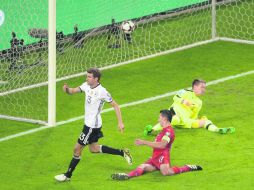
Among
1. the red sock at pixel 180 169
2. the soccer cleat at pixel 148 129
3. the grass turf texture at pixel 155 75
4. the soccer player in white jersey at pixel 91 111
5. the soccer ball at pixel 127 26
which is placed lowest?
the red sock at pixel 180 169

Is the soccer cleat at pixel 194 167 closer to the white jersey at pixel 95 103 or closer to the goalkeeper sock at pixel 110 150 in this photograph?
the goalkeeper sock at pixel 110 150

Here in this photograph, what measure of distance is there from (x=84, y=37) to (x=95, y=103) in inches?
234

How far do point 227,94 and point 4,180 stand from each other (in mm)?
6016

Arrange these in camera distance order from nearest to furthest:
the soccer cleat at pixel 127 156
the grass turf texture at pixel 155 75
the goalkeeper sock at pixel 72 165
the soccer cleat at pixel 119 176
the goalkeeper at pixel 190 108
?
1. the soccer cleat at pixel 119 176
2. the goalkeeper sock at pixel 72 165
3. the soccer cleat at pixel 127 156
4. the goalkeeper at pixel 190 108
5. the grass turf texture at pixel 155 75

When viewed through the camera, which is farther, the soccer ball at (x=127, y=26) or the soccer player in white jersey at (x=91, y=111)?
the soccer ball at (x=127, y=26)

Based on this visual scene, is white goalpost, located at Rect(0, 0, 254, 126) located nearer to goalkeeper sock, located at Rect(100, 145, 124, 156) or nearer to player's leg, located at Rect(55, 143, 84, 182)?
goalkeeper sock, located at Rect(100, 145, 124, 156)

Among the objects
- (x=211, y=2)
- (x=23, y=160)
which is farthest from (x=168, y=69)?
(x=23, y=160)

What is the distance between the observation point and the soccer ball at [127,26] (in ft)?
76.5

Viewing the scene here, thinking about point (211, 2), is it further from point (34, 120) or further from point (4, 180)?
point (4, 180)

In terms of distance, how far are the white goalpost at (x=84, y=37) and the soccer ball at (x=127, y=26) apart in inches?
1.0

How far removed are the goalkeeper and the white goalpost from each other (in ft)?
7.00

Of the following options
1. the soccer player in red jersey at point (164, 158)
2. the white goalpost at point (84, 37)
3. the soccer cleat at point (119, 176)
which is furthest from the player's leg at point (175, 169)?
the white goalpost at point (84, 37)

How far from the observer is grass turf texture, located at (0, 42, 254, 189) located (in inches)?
647

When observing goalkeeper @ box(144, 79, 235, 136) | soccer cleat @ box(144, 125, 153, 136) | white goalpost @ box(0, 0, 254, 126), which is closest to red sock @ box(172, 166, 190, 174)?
soccer cleat @ box(144, 125, 153, 136)
